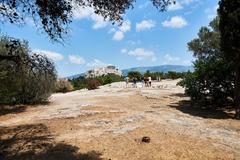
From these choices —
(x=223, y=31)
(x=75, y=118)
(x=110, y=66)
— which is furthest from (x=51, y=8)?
(x=110, y=66)

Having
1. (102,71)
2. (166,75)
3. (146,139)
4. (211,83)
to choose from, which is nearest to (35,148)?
(146,139)

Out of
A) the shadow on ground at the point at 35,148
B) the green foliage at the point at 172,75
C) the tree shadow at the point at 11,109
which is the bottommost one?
the shadow on ground at the point at 35,148

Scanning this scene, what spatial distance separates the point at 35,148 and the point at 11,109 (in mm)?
9272

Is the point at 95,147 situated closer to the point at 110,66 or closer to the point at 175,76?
the point at 175,76

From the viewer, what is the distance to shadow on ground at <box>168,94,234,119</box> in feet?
61.5

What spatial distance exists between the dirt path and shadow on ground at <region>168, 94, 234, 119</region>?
2.5 inches

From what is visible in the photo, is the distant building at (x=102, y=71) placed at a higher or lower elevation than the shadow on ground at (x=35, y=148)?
higher

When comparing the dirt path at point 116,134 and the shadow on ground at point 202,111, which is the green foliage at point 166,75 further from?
the dirt path at point 116,134

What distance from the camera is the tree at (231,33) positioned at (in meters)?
17.8

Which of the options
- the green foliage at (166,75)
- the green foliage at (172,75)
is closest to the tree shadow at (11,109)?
the green foliage at (166,75)

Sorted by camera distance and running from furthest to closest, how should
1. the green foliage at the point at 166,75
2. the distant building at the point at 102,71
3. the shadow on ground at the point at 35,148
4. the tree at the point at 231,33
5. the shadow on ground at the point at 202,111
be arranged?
the distant building at the point at 102,71
the green foliage at the point at 166,75
the shadow on ground at the point at 202,111
the tree at the point at 231,33
the shadow on ground at the point at 35,148

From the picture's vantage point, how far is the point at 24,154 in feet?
38.9

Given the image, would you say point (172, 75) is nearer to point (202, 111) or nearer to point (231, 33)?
point (202, 111)

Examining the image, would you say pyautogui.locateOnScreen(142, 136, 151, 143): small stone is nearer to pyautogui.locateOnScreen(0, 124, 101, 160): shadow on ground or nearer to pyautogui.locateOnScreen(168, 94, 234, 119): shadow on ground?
pyautogui.locateOnScreen(0, 124, 101, 160): shadow on ground
